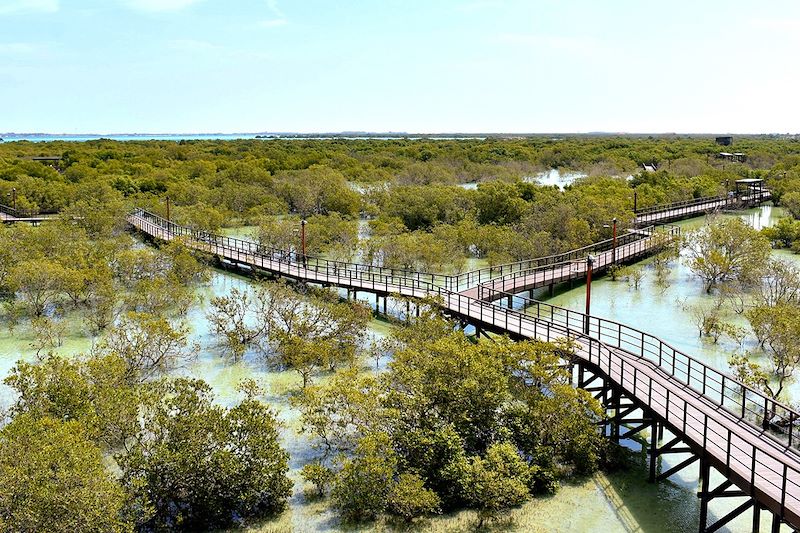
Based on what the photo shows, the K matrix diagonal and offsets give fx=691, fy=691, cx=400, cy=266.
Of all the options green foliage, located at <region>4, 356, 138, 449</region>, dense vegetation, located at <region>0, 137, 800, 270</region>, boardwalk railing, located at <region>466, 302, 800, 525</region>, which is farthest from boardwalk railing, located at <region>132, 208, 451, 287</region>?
green foliage, located at <region>4, 356, 138, 449</region>

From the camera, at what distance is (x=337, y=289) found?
104ft

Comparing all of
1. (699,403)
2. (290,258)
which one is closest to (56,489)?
(699,403)

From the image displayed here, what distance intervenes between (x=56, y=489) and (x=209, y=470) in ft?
9.31

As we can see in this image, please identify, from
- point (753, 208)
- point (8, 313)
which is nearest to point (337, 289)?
point (8, 313)

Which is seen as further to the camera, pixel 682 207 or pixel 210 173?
pixel 210 173

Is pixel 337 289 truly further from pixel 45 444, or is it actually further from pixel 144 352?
pixel 45 444

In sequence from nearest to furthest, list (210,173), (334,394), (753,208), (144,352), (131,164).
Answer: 1. (334,394)
2. (144,352)
3. (753,208)
4. (210,173)
5. (131,164)

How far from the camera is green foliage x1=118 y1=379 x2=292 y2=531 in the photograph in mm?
12781

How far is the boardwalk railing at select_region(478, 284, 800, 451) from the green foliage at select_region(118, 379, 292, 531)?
29.3ft

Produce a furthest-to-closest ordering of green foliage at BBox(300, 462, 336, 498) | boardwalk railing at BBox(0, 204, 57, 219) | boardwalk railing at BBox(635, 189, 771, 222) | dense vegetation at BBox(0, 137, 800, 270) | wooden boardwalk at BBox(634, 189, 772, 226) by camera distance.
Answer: boardwalk railing at BBox(635, 189, 771, 222) < boardwalk railing at BBox(0, 204, 57, 219) < wooden boardwalk at BBox(634, 189, 772, 226) < dense vegetation at BBox(0, 137, 800, 270) < green foliage at BBox(300, 462, 336, 498)

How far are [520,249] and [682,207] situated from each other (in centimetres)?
2394

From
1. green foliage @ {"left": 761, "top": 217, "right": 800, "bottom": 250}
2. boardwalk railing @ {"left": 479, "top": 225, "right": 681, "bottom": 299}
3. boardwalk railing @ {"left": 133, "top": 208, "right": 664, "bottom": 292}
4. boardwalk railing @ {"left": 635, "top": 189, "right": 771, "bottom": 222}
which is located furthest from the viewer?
boardwalk railing @ {"left": 635, "top": 189, "right": 771, "bottom": 222}

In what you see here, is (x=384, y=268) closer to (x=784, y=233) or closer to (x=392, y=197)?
(x=392, y=197)

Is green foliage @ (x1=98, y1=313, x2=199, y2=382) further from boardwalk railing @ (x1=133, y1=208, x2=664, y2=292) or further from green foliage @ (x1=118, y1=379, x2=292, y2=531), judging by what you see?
boardwalk railing @ (x1=133, y1=208, x2=664, y2=292)
